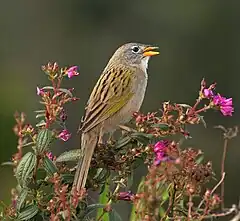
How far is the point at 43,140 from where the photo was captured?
3895 mm

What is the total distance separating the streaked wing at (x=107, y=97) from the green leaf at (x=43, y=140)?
109 centimetres

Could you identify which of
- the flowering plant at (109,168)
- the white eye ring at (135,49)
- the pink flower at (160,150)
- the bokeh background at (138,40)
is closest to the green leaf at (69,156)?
the flowering plant at (109,168)

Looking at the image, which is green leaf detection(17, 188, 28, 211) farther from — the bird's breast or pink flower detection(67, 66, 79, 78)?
the bird's breast

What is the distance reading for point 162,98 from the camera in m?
20.5

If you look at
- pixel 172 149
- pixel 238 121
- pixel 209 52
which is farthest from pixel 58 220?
pixel 209 52

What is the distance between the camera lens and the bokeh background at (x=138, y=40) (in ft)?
69.1

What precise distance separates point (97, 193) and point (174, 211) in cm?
55

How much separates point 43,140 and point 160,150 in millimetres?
434

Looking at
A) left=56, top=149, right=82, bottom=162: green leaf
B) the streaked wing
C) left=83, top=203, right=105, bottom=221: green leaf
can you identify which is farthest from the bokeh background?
left=83, top=203, right=105, bottom=221: green leaf

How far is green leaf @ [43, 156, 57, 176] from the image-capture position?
12.8 feet

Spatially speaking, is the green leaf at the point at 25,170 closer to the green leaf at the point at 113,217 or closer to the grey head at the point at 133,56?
the green leaf at the point at 113,217

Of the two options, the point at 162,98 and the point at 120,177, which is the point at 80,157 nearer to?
the point at 120,177

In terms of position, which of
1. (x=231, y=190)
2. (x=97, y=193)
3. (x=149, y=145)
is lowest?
(x=231, y=190)

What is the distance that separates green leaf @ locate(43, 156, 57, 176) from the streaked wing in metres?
1.07
